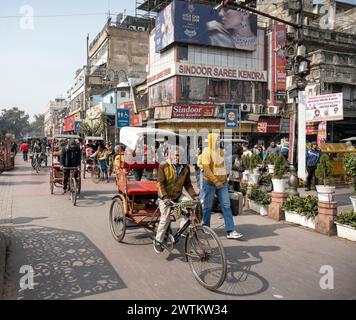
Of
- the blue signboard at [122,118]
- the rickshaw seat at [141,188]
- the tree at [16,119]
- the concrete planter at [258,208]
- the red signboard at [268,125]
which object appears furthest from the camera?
the tree at [16,119]

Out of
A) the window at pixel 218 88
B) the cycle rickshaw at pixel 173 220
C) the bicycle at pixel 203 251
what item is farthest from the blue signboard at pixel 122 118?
the window at pixel 218 88

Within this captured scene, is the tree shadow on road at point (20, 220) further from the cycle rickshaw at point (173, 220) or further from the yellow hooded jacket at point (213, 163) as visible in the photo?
the yellow hooded jacket at point (213, 163)

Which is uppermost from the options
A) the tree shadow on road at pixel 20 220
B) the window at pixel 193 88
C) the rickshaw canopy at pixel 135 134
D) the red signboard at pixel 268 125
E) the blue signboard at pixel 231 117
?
the window at pixel 193 88

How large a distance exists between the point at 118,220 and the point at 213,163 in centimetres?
203

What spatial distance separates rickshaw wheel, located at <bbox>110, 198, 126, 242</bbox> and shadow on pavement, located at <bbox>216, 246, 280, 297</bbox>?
73.7 inches

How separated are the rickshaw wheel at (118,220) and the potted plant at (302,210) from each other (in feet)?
12.5

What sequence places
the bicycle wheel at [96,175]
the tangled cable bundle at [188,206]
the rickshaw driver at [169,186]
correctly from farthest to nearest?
the bicycle wheel at [96,175] → the rickshaw driver at [169,186] → the tangled cable bundle at [188,206]

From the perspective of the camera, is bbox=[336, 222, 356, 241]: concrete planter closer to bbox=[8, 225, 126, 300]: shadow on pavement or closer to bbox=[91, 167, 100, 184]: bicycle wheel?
bbox=[8, 225, 126, 300]: shadow on pavement

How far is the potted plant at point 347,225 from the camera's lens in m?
6.42

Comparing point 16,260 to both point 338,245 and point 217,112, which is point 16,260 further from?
point 217,112

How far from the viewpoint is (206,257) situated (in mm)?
4562

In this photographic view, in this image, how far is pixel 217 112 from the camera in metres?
28.0

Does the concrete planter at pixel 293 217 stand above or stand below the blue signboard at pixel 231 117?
below

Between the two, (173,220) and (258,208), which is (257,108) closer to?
(258,208)
